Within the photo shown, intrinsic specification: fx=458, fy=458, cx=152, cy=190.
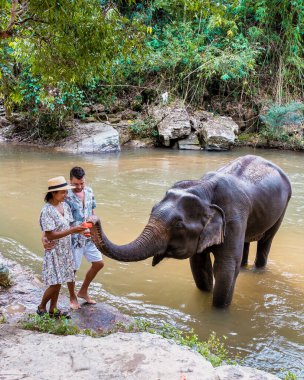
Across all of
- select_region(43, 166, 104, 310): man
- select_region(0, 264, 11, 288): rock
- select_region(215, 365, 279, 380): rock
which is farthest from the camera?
select_region(0, 264, 11, 288): rock

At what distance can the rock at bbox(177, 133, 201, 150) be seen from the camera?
57.5 ft

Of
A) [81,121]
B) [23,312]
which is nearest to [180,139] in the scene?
[81,121]

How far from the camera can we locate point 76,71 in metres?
6.49

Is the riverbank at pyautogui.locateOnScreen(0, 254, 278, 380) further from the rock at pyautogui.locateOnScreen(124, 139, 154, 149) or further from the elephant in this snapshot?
the rock at pyautogui.locateOnScreen(124, 139, 154, 149)

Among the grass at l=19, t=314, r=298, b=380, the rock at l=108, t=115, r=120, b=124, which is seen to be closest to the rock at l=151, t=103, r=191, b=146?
the rock at l=108, t=115, r=120, b=124

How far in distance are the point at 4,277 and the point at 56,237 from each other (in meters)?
1.38

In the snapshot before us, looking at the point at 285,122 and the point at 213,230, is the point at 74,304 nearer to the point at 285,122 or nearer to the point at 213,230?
the point at 213,230

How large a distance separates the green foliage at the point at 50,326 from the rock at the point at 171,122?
14.2 m

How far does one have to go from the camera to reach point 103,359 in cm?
299

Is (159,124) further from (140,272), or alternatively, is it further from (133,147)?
(140,272)

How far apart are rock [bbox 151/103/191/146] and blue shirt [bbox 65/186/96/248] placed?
43.9ft

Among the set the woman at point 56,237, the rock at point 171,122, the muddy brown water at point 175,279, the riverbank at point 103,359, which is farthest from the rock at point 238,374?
the rock at point 171,122

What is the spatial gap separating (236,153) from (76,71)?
10918 millimetres

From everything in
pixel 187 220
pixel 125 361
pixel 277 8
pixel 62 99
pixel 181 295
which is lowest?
pixel 181 295
